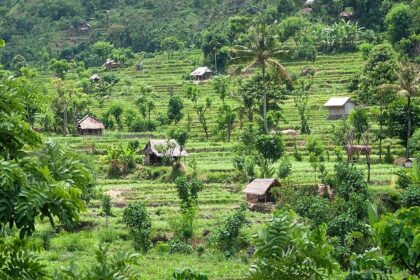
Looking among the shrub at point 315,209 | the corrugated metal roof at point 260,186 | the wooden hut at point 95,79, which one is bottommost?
the wooden hut at point 95,79

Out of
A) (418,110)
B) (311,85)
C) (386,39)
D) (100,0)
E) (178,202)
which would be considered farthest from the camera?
(100,0)

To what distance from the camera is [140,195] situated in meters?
31.4

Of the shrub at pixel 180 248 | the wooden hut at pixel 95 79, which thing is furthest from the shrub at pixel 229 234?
the wooden hut at pixel 95 79

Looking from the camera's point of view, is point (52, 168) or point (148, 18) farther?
point (148, 18)

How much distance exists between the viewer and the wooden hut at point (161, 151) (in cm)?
3544

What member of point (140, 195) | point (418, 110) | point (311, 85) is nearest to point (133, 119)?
point (311, 85)

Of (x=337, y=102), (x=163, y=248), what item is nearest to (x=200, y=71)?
(x=337, y=102)

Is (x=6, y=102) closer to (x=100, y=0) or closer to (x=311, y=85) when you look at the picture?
(x=311, y=85)

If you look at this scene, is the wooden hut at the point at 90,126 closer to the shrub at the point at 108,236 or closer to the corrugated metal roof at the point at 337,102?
the corrugated metal roof at the point at 337,102

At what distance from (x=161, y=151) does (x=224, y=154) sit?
3998 millimetres

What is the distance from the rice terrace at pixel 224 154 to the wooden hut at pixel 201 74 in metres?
0.18

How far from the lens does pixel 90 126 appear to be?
155 ft

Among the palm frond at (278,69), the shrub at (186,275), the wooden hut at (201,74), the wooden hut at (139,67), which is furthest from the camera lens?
the wooden hut at (139,67)

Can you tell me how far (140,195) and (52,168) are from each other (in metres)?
25.4
